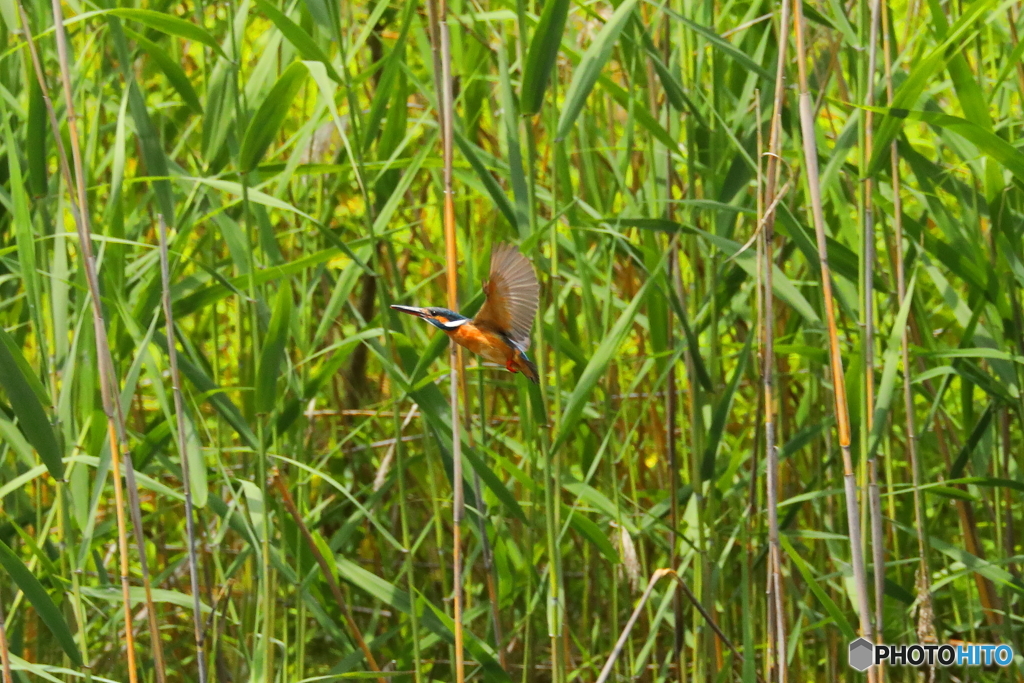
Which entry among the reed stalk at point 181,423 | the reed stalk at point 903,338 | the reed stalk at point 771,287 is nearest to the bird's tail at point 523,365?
the reed stalk at point 771,287

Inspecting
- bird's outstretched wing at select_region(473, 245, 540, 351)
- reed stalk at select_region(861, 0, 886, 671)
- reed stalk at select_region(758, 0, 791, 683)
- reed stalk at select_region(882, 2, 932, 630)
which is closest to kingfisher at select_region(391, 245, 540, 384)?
bird's outstretched wing at select_region(473, 245, 540, 351)

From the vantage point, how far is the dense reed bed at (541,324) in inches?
43.5

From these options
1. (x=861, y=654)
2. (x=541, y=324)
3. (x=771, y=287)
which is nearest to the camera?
(x=541, y=324)

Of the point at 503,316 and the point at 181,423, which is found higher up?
the point at 503,316

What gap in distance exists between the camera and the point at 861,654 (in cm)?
123

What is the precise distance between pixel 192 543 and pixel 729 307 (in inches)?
35.7

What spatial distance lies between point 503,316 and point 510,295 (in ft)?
0.11

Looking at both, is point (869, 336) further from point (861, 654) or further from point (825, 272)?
point (861, 654)

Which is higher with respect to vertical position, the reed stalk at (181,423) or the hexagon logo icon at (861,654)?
the reed stalk at (181,423)

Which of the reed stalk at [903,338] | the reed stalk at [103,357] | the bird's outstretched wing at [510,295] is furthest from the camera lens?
the reed stalk at [903,338]

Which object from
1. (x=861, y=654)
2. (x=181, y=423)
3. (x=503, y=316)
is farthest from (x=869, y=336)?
(x=181, y=423)

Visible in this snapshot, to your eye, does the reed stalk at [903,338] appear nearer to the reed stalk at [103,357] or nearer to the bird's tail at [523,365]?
the bird's tail at [523,365]

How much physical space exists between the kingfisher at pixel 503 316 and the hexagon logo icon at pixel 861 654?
51 centimetres

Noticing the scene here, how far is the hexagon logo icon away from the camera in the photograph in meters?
1.10
